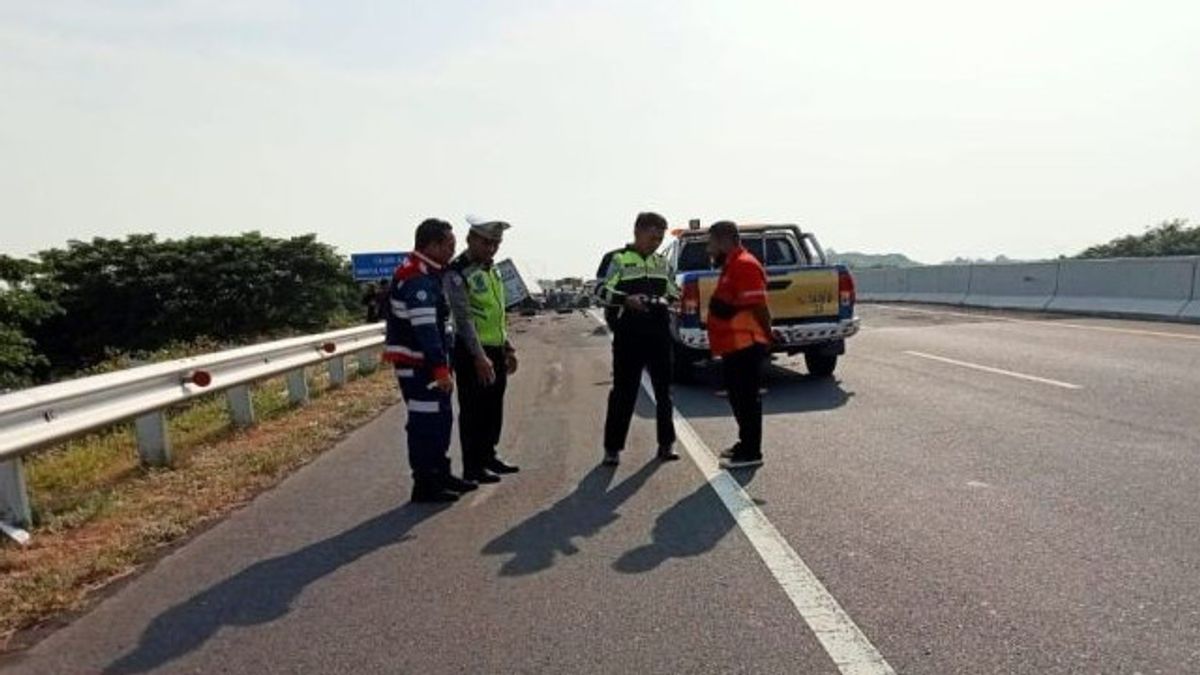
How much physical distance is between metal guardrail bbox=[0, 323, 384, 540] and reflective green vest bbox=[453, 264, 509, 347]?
2509 millimetres

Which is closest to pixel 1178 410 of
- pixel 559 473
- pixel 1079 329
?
pixel 559 473

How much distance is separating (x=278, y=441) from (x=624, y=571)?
522 centimetres

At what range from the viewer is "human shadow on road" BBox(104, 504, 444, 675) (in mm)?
4312

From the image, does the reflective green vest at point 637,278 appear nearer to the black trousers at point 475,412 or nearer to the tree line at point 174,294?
the black trousers at point 475,412

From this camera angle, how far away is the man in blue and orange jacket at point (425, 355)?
6672 millimetres

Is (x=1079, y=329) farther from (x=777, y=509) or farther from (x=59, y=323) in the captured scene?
(x=59, y=323)

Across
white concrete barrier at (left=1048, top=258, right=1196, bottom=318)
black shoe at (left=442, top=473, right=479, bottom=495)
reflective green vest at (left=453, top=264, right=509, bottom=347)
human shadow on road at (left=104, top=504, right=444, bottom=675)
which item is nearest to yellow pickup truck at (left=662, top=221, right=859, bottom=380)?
reflective green vest at (left=453, top=264, right=509, bottom=347)

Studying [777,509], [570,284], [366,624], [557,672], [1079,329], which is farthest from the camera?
[570,284]

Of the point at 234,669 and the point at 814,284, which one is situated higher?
the point at 814,284

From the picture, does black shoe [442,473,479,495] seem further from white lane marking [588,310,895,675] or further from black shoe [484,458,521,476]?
white lane marking [588,310,895,675]

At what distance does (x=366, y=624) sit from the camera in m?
4.48

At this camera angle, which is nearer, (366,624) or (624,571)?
(366,624)

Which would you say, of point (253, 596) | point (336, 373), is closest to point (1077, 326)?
point (336, 373)

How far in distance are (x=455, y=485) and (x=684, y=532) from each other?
6.27ft
